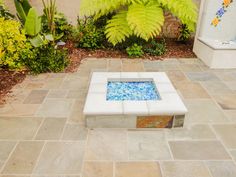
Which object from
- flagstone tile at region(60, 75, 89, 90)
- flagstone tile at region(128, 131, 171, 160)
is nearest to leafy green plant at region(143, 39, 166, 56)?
flagstone tile at region(60, 75, 89, 90)

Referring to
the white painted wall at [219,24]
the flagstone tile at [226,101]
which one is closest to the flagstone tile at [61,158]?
the flagstone tile at [226,101]

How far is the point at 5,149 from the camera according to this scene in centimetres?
211

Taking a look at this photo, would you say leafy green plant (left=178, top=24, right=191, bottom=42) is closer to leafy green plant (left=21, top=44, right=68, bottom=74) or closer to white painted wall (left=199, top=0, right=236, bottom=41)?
white painted wall (left=199, top=0, right=236, bottom=41)

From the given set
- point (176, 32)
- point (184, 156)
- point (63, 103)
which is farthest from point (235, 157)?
point (176, 32)

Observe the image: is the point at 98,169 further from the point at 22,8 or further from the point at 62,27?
the point at 62,27

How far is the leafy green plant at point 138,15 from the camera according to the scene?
4.12 metres

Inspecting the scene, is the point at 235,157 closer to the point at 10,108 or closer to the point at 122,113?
the point at 122,113

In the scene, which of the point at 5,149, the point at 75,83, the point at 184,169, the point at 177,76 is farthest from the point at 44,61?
the point at 184,169

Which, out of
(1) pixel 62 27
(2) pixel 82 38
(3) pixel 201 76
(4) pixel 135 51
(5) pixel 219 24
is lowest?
(3) pixel 201 76

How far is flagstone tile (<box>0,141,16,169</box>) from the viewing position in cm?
Result: 199

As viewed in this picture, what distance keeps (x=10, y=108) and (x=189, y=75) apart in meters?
2.48

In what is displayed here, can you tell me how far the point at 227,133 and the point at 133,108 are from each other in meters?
0.91

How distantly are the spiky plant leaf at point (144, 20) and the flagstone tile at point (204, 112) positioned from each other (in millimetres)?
1602

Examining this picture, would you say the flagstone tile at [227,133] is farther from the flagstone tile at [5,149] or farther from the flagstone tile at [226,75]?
the flagstone tile at [5,149]
